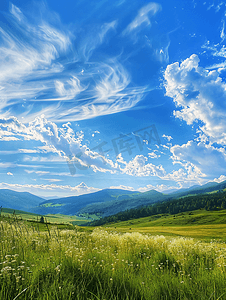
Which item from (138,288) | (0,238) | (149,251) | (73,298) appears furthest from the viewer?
(149,251)

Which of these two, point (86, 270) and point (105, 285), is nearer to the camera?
point (105, 285)

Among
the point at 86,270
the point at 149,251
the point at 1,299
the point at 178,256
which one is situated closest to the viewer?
the point at 1,299

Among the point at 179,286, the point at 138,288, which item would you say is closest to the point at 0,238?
the point at 138,288

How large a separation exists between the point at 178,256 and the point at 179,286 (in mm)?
3783

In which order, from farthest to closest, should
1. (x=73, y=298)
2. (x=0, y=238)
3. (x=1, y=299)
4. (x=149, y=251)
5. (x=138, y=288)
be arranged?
(x=149, y=251), (x=0, y=238), (x=138, y=288), (x=73, y=298), (x=1, y=299)

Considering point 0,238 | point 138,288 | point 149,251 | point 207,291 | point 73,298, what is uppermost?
point 0,238

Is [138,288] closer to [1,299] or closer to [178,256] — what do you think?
[1,299]

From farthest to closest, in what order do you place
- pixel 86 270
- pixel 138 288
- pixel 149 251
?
pixel 149 251 → pixel 86 270 → pixel 138 288

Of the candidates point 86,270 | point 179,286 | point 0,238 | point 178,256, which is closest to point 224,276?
point 179,286

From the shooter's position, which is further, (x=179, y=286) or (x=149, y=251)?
(x=149, y=251)

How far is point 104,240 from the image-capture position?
10555 millimetres

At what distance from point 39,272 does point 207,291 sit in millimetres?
3906

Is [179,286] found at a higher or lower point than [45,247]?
lower

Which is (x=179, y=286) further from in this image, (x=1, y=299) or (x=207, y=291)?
(x=1, y=299)
